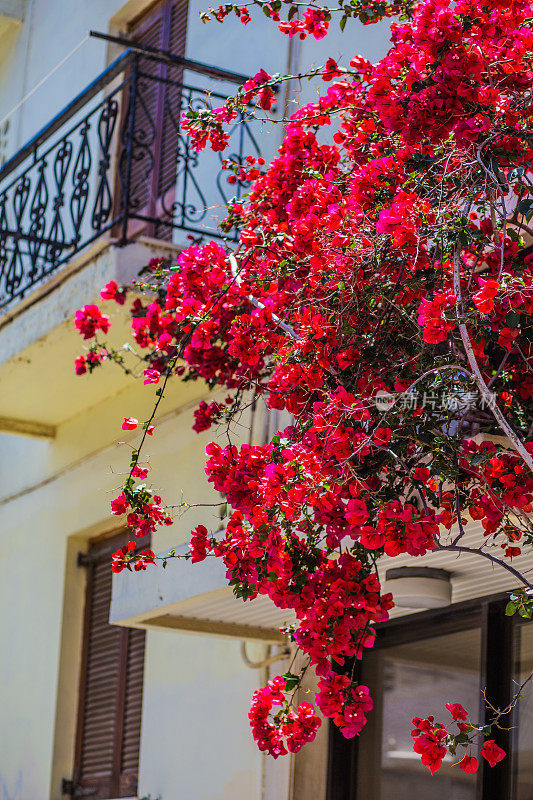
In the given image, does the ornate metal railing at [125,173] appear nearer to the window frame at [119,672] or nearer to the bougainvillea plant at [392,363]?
the window frame at [119,672]

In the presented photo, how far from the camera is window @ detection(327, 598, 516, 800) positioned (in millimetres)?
5172

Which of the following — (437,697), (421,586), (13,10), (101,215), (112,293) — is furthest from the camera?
(13,10)

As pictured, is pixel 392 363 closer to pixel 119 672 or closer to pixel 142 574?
pixel 142 574

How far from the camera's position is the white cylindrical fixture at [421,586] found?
16.7 feet

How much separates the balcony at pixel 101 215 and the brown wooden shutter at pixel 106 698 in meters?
1.26

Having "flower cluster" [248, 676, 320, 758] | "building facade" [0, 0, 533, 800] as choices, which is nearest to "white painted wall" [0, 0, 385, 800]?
"building facade" [0, 0, 533, 800]

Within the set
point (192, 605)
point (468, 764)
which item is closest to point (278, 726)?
point (468, 764)

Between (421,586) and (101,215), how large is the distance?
10.4 feet

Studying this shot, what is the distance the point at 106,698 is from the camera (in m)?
8.12

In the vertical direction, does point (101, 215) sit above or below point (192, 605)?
above

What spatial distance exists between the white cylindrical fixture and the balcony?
2185 mm

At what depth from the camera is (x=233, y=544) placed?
3.82 meters

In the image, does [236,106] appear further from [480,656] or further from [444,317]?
[480,656]

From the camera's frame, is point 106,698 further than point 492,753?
Yes
